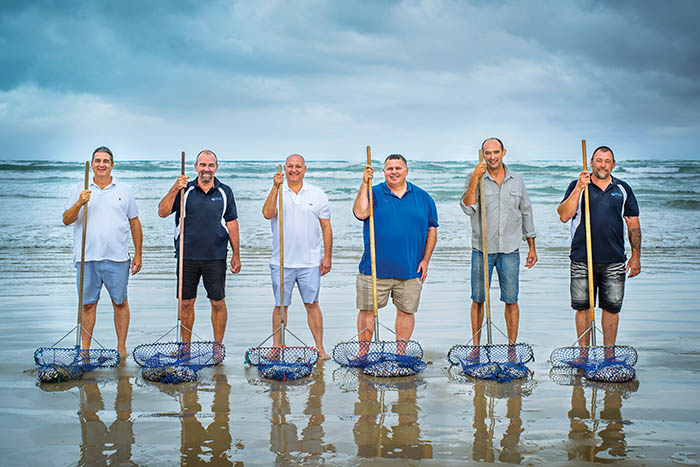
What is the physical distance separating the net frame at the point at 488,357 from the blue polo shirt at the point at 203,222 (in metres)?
2.24

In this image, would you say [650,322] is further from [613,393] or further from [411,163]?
[411,163]

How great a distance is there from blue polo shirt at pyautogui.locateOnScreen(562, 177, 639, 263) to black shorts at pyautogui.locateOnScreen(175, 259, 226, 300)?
3271 millimetres

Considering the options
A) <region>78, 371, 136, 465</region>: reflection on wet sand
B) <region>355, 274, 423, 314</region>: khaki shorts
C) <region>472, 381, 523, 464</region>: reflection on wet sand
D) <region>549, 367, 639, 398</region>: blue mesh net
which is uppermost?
<region>355, 274, 423, 314</region>: khaki shorts

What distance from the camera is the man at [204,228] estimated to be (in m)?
5.85

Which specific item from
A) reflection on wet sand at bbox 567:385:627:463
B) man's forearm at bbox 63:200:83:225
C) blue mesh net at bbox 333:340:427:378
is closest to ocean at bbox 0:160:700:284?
man's forearm at bbox 63:200:83:225

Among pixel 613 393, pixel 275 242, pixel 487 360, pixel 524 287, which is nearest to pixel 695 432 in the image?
pixel 613 393

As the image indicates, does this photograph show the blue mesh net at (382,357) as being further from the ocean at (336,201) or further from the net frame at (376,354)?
the ocean at (336,201)

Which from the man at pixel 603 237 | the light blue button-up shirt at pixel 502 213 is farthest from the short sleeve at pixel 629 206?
the light blue button-up shirt at pixel 502 213

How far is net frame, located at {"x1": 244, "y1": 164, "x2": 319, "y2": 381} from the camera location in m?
5.14

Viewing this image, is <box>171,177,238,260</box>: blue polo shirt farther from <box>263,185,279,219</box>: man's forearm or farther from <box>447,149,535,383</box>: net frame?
<box>447,149,535,383</box>: net frame

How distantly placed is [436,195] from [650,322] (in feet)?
60.9

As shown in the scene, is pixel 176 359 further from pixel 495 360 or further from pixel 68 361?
pixel 495 360

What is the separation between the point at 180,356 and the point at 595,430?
11.0 ft

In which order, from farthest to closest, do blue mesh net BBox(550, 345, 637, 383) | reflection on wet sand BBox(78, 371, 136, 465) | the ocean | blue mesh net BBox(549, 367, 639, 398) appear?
the ocean
blue mesh net BBox(550, 345, 637, 383)
blue mesh net BBox(549, 367, 639, 398)
reflection on wet sand BBox(78, 371, 136, 465)
